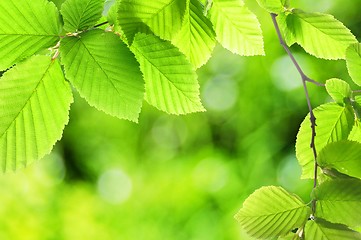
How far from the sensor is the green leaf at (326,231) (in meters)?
0.47

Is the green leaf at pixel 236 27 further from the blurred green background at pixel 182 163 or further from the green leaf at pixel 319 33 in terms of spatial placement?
the blurred green background at pixel 182 163

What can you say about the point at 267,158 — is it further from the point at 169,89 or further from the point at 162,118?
the point at 169,89

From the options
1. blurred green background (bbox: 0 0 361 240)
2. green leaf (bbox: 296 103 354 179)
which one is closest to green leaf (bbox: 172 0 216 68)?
green leaf (bbox: 296 103 354 179)

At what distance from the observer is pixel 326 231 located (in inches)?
18.9

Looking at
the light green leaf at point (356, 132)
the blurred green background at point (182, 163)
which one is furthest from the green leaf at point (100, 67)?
the blurred green background at point (182, 163)

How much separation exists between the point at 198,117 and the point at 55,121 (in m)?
5.80

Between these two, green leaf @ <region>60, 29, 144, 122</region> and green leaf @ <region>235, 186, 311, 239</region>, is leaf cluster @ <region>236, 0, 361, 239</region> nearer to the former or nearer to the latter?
green leaf @ <region>235, 186, 311, 239</region>

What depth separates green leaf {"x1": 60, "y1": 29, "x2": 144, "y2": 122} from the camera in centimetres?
48

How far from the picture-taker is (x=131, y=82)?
49 centimetres

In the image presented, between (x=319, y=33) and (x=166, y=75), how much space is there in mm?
156

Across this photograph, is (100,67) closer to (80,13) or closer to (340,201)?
(80,13)

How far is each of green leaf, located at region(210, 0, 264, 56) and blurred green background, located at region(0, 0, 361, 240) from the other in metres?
4.66

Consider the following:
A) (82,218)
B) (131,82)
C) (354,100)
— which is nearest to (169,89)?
(131,82)

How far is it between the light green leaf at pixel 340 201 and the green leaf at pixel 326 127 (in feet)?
0.29
